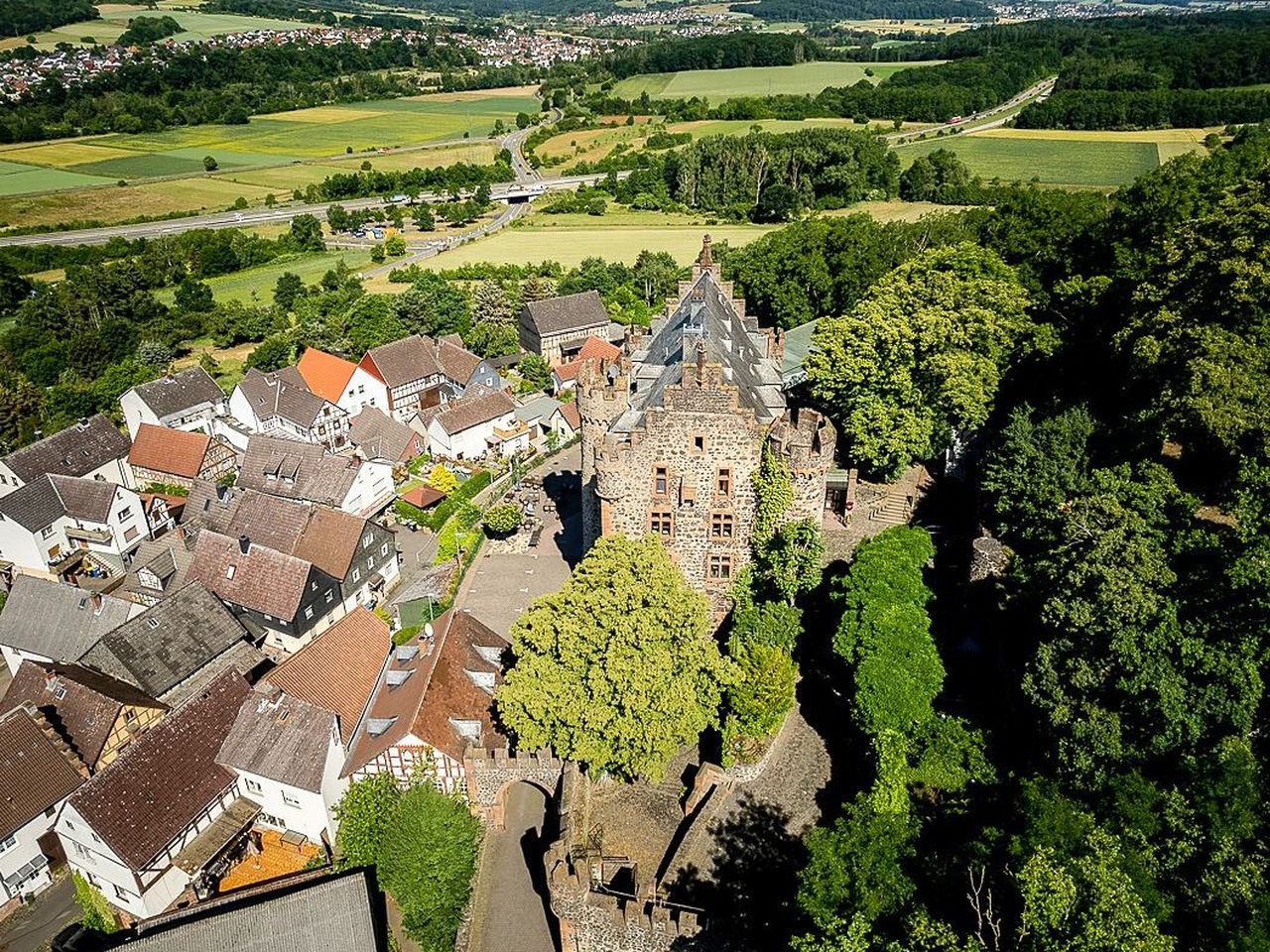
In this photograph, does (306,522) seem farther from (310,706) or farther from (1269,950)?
(1269,950)

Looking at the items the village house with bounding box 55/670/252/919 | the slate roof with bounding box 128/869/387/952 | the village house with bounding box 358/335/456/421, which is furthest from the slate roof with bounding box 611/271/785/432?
the village house with bounding box 358/335/456/421

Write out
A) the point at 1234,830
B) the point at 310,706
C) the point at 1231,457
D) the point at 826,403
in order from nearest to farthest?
the point at 1234,830
the point at 1231,457
the point at 310,706
the point at 826,403

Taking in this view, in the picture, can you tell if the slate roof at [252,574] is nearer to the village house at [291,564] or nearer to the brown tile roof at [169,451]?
the village house at [291,564]

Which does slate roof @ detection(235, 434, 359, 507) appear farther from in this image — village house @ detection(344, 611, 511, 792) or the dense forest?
the dense forest

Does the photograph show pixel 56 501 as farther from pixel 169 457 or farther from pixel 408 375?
pixel 408 375

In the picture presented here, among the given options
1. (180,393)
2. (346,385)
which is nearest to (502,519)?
(346,385)

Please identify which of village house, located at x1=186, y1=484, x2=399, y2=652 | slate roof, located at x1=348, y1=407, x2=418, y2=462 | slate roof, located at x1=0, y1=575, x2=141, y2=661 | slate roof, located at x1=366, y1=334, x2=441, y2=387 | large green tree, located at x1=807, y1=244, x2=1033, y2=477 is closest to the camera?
large green tree, located at x1=807, y1=244, x2=1033, y2=477

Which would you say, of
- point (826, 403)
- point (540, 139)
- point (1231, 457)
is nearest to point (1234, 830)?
point (1231, 457)
